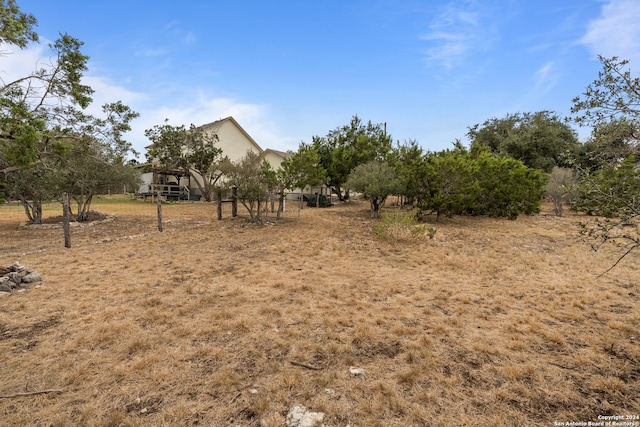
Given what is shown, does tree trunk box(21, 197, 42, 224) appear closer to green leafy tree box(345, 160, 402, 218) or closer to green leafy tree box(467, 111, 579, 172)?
green leafy tree box(345, 160, 402, 218)

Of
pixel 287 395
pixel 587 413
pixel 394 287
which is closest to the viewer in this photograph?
pixel 587 413

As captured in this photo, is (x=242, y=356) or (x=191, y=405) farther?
(x=242, y=356)

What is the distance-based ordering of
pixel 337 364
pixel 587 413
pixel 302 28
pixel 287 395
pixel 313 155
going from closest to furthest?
pixel 587 413 → pixel 287 395 → pixel 337 364 → pixel 302 28 → pixel 313 155

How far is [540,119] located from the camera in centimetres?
2761

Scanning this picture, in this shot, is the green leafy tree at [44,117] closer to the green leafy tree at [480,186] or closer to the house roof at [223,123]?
the green leafy tree at [480,186]

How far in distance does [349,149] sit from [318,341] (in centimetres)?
1963

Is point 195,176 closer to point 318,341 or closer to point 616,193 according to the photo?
point 318,341

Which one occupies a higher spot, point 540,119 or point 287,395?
point 540,119

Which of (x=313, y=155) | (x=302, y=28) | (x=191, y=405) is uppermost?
(x=302, y=28)

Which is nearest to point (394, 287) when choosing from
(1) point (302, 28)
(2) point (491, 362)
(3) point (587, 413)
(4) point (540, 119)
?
(2) point (491, 362)

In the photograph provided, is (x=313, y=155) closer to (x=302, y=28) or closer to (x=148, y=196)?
(x=302, y=28)

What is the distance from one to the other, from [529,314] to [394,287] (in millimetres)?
2049

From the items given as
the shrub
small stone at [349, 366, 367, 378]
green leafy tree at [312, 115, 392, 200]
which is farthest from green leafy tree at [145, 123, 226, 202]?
small stone at [349, 366, 367, 378]

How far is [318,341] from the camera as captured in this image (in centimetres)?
349
